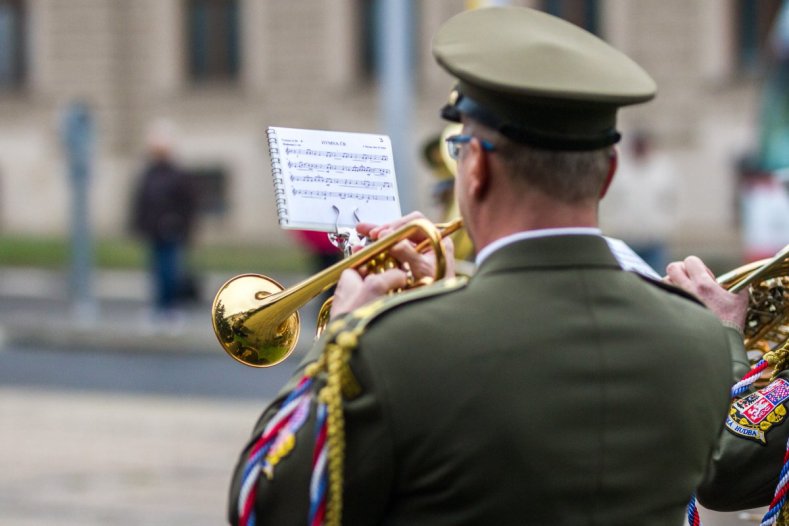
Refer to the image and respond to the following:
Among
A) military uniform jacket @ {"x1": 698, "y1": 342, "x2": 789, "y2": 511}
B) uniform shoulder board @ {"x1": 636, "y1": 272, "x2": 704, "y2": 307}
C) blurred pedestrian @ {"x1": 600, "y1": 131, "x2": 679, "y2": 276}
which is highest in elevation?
uniform shoulder board @ {"x1": 636, "y1": 272, "x2": 704, "y2": 307}

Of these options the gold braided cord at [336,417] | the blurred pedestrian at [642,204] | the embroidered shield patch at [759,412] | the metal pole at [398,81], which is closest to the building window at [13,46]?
the metal pole at [398,81]

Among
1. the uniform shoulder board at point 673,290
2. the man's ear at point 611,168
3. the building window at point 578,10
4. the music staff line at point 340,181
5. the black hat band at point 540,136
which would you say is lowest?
the building window at point 578,10

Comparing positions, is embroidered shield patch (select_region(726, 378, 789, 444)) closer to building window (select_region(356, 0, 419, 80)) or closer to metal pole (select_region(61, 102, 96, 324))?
metal pole (select_region(61, 102, 96, 324))

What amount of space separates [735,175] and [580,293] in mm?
18797

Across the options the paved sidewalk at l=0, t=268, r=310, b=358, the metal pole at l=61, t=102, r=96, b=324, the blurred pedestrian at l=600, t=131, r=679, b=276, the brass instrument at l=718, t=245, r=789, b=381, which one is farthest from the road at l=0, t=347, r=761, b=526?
the blurred pedestrian at l=600, t=131, r=679, b=276

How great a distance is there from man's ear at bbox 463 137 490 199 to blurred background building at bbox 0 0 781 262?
60.2ft

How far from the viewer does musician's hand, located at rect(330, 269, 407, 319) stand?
2.01 m

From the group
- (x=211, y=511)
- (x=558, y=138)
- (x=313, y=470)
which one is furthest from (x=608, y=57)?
(x=211, y=511)

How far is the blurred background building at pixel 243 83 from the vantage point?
20.4m

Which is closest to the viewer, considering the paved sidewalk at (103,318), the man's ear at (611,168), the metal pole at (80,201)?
the man's ear at (611,168)

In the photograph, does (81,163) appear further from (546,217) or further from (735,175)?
(546,217)

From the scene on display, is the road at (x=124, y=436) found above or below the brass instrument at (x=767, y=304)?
below

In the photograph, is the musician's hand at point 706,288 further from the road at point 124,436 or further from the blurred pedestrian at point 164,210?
the blurred pedestrian at point 164,210

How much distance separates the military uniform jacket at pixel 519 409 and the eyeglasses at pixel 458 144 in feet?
0.43
